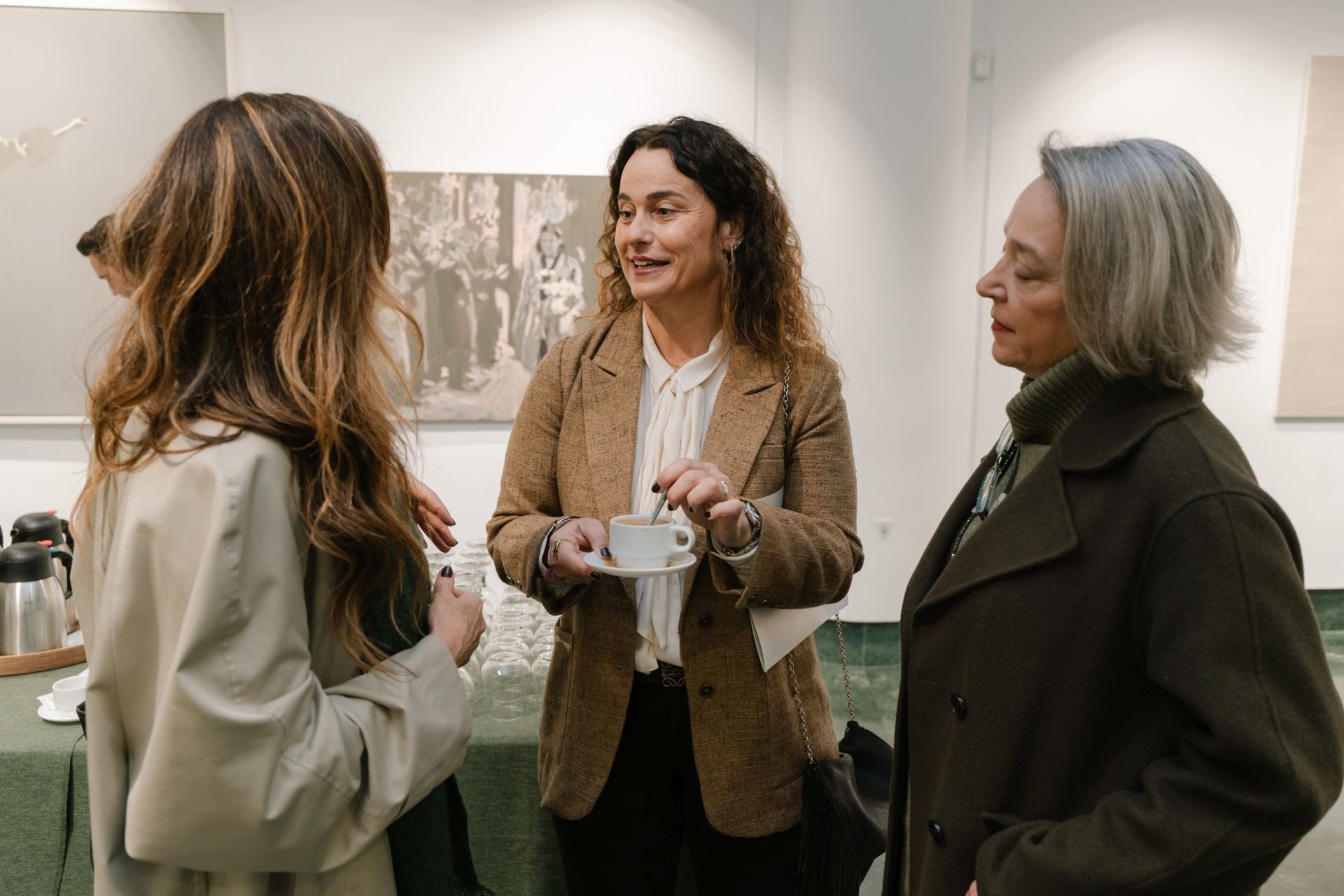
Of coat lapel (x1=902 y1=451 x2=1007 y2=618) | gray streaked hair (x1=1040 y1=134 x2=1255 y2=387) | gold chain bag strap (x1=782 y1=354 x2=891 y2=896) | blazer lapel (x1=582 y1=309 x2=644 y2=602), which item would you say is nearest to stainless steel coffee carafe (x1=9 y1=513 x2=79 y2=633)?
blazer lapel (x1=582 y1=309 x2=644 y2=602)

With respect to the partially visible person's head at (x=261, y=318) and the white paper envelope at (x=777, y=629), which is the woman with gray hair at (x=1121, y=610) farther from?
the partially visible person's head at (x=261, y=318)

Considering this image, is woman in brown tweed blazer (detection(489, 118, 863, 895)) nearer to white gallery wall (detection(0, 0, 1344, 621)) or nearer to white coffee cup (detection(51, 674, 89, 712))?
white coffee cup (detection(51, 674, 89, 712))

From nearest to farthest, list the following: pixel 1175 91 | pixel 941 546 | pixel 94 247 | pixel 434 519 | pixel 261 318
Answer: pixel 261 318 → pixel 941 546 → pixel 434 519 → pixel 94 247 → pixel 1175 91

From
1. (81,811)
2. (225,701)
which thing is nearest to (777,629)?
(225,701)

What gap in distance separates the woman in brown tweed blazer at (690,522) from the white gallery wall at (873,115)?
2.28 meters

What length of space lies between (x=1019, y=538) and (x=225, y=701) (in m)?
0.93

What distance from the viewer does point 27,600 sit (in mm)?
2486

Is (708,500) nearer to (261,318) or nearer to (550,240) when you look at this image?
(261,318)

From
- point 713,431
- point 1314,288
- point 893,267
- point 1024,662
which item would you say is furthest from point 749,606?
point 1314,288

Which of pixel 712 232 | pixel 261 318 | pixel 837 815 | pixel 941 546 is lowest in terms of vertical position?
pixel 837 815

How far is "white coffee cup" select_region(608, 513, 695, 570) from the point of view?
1561 millimetres

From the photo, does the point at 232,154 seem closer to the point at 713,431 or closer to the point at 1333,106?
the point at 713,431

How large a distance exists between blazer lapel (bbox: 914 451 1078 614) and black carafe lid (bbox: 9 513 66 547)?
2648 mm

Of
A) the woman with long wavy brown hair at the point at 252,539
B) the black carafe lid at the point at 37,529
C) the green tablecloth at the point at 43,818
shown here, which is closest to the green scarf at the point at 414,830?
the woman with long wavy brown hair at the point at 252,539
